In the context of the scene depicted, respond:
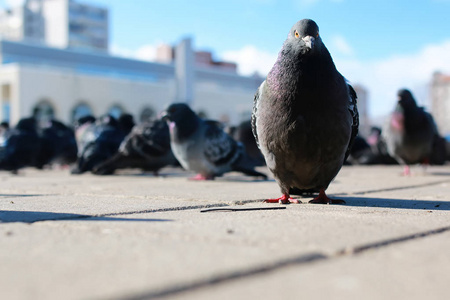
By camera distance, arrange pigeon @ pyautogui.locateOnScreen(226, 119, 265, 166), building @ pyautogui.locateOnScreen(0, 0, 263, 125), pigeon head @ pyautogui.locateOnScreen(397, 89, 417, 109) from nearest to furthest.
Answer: pigeon head @ pyautogui.locateOnScreen(397, 89, 417, 109) < pigeon @ pyautogui.locateOnScreen(226, 119, 265, 166) < building @ pyautogui.locateOnScreen(0, 0, 263, 125)

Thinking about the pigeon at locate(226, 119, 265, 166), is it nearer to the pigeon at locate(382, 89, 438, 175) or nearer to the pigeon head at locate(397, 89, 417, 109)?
the pigeon at locate(382, 89, 438, 175)

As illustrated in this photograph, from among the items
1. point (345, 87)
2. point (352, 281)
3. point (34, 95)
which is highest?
point (34, 95)

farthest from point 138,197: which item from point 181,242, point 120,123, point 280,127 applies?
point 120,123

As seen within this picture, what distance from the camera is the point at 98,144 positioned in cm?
910

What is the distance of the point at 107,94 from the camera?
147 ft

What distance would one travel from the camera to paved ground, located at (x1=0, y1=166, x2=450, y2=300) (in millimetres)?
1409

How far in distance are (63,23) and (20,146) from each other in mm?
72746

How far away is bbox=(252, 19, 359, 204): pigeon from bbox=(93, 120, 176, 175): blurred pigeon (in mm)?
4701

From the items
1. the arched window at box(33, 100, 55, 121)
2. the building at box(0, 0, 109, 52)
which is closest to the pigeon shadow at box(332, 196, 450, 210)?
the arched window at box(33, 100, 55, 121)

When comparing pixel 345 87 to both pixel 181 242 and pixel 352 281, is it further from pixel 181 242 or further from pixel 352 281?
pixel 352 281

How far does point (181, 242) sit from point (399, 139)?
22.8 feet

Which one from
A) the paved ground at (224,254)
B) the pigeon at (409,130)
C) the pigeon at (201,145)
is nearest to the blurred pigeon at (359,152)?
the pigeon at (409,130)

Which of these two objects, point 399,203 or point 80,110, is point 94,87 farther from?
point 399,203

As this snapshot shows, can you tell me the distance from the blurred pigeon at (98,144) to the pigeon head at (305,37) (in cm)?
581
